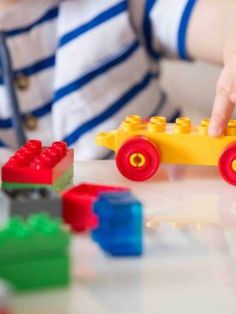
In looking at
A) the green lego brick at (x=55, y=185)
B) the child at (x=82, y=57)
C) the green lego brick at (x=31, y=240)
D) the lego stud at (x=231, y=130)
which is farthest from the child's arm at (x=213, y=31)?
the green lego brick at (x=31, y=240)

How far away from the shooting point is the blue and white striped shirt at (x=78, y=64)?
793 mm

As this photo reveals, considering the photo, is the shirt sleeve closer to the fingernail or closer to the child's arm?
the child's arm

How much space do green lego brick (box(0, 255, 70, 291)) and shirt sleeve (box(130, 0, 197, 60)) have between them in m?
0.53

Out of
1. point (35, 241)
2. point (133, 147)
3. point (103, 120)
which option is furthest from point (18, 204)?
point (103, 120)

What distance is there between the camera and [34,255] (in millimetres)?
323

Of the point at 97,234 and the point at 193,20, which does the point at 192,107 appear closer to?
the point at 193,20

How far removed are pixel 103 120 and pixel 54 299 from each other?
491mm

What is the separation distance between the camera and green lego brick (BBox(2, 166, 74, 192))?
434mm

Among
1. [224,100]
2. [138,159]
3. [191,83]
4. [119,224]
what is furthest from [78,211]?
[191,83]

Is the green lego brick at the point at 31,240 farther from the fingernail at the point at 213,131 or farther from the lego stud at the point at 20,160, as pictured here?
the fingernail at the point at 213,131

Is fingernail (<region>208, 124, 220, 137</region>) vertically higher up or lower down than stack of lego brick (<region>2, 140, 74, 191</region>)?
lower down

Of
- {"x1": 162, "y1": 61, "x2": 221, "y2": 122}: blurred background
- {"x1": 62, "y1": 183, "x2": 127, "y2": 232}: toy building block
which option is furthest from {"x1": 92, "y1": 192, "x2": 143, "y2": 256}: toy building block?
{"x1": 162, "y1": 61, "x2": 221, "y2": 122}: blurred background

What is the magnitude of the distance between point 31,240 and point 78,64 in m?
0.50

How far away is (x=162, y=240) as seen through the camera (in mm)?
409
